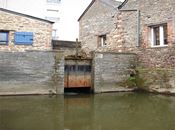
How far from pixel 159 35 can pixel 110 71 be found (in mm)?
3115

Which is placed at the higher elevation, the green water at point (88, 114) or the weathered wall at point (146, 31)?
the weathered wall at point (146, 31)

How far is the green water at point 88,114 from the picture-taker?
7.70 m

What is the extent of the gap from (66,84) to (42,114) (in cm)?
573

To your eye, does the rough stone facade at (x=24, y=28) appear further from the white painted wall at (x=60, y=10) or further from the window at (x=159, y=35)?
the white painted wall at (x=60, y=10)

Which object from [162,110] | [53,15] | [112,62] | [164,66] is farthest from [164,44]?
[53,15]

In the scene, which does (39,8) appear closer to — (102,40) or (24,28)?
(24,28)

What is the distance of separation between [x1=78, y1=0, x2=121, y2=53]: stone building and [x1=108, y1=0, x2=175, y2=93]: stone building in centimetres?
138

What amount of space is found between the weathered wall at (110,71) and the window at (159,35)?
5.34ft

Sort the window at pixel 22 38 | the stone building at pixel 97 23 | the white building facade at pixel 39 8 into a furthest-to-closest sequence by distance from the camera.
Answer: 1. the white building facade at pixel 39 8
2. the stone building at pixel 97 23
3. the window at pixel 22 38

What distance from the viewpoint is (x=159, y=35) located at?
16266 millimetres

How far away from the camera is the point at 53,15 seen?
29.9 meters

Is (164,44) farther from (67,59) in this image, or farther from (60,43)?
(60,43)

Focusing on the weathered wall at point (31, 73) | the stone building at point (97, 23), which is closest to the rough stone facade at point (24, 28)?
the stone building at point (97, 23)

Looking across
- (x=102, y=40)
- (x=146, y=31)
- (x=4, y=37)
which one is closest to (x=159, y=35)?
(x=146, y=31)
